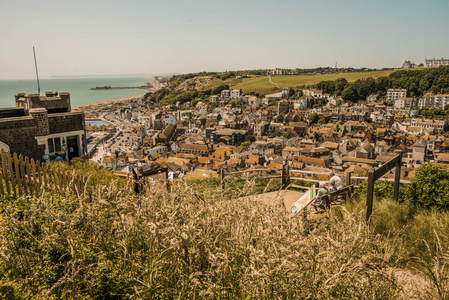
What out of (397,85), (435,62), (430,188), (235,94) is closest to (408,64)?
(435,62)

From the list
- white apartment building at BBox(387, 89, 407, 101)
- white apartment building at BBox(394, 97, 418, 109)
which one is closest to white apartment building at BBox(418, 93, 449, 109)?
white apartment building at BBox(394, 97, 418, 109)

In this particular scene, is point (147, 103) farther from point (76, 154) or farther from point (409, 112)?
point (76, 154)

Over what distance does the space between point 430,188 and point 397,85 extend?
12284 cm

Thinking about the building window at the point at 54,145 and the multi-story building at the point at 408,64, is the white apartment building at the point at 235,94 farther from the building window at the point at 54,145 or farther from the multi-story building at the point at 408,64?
the building window at the point at 54,145

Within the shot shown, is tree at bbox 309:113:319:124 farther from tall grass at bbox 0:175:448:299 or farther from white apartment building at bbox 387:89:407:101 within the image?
tall grass at bbox 0:175:448:299

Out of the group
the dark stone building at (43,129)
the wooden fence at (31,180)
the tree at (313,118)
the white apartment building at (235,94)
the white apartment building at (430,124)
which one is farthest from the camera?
the white apartment building at (235,94)

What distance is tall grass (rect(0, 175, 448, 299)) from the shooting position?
2.08 meters

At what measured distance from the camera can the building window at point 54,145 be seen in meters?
9.78

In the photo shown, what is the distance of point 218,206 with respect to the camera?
306cm

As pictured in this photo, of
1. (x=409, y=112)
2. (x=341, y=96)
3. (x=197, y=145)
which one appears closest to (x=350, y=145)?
(x=197, y=145)

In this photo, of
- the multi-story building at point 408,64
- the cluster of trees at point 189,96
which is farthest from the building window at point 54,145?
the multi-story building at point 408,64

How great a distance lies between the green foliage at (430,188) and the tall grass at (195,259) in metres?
3.24

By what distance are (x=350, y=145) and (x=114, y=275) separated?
64.4m

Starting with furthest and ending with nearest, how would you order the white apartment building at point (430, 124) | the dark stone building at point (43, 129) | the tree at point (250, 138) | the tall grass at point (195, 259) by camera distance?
the white apartment building at point (430, 124), the tree at point (250, 138), the dark stone building at point (43, 129), the tall grass at point (195, 259)
